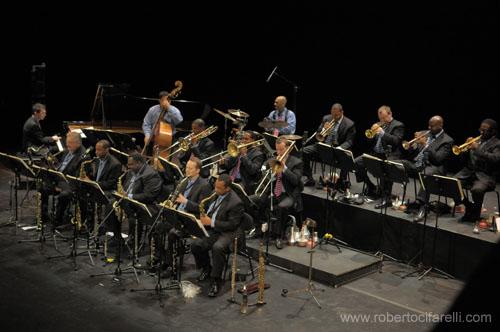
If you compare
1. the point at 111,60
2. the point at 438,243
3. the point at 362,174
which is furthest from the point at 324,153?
the point at 111,60

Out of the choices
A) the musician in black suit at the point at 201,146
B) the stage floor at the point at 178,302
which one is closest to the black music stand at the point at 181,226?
the stage floor at the point at 178,302

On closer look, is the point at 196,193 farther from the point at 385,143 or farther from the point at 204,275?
the point at 385,143

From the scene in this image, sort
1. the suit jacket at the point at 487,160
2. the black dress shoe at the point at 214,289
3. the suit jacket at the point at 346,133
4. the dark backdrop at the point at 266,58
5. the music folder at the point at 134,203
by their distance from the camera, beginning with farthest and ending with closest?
1. the dark backdrop at the point at 266,58
2. the suit jacket at the point at 346,133
3. the suit jacket at the point at 487,160
4. the black dress shoe at the point at 214,289
5. the music folder at the point at 134,203

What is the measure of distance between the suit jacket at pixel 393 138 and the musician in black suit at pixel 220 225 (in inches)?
122

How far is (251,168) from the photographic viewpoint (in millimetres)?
9266

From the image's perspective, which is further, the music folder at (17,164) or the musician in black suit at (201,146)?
the musician in black suit at (201,146)

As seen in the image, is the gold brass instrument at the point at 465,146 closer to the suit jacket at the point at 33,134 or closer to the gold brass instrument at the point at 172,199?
the gold brass instrument at the point at 172,199

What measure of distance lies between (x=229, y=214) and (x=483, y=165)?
12.3ft

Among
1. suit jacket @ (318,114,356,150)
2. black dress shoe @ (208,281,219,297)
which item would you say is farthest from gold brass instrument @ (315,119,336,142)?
black dress shoe @ (208,281,219,297)

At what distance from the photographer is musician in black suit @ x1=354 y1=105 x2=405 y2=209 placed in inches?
369

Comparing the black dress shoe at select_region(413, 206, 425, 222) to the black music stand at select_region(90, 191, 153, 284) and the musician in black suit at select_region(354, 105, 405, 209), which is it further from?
the black music stand at select_region(90, 191, 153, 284)

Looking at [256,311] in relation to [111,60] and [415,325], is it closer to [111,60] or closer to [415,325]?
[415,325]

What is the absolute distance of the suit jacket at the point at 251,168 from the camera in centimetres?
929

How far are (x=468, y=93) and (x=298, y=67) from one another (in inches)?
154
